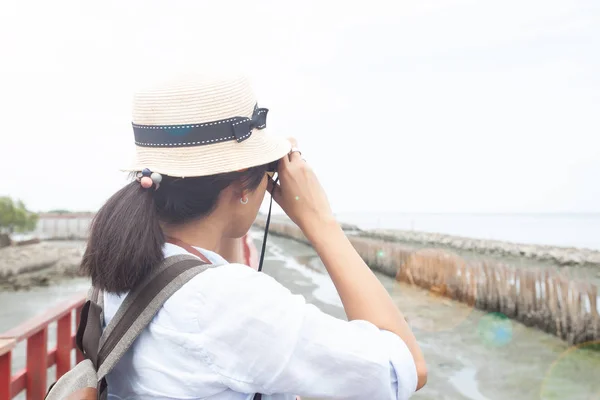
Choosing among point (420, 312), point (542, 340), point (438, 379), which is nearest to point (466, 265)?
point (420, 312)

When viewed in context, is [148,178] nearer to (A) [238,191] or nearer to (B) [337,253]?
(A) [238,191]

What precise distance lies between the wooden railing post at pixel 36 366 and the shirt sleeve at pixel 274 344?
74.9 inches

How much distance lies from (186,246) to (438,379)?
17.1 ft

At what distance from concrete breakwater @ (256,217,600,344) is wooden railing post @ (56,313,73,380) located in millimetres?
6601

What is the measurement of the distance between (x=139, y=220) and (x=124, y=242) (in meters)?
0.06

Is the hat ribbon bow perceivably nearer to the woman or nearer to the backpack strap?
the woman

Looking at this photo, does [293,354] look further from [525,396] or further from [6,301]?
[6,301]

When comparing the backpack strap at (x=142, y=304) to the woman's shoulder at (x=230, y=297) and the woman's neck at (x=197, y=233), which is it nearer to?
the woman's shoulder at (x=230, y=297)

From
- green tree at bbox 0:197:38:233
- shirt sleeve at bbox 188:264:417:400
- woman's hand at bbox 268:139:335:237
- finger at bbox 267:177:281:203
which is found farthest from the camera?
green tree at bbox 0:197:38:233

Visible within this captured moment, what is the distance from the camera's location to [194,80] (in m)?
1.27

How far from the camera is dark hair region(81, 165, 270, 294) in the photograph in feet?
3.61

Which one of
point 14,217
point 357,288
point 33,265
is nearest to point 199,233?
point 357,288

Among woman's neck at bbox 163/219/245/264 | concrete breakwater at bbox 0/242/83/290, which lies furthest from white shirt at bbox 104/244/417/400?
concrete breakwater at bbox 0/242/83/290

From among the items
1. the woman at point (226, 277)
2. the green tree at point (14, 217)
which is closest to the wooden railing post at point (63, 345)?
the woman at point (226, 277)
